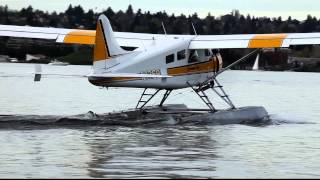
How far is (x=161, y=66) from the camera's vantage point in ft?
54.3

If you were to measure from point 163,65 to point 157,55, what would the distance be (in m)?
0.28

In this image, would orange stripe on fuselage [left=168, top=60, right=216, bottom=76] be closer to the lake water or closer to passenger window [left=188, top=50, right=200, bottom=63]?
passenger window [left=188, top=50, right=200, bottom=63]

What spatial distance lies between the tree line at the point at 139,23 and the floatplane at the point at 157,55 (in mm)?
80447

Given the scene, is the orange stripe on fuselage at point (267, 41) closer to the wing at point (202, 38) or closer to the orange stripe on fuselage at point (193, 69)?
the wing at point (202, 38)

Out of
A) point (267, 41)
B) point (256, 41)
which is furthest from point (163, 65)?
point (267, 41)

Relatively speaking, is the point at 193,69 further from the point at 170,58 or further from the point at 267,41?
the point at 267,41

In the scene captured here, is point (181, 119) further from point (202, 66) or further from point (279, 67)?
point (279, 67)

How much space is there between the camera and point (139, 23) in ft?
395

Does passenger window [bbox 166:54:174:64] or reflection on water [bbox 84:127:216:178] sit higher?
passenger window [bbox 166:54:174:64]

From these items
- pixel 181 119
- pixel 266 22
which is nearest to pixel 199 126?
pixel 181 119

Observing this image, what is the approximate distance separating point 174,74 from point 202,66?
1.19 meters

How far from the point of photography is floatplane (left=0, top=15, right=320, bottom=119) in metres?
15.9

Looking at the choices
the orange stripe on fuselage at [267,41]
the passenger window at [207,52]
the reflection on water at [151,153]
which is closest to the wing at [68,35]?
the passenger window at [207,52]

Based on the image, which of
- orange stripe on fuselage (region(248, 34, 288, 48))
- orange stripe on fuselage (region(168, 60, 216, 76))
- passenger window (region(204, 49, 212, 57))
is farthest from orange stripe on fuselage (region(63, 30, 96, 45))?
orange stripe on fuselage (region(248, 34, 288, 48))
